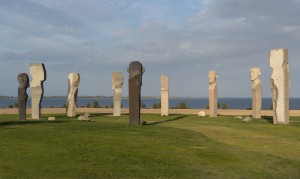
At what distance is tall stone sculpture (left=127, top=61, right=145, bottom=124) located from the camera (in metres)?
21.3

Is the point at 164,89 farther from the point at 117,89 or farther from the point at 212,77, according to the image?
the point at 212,77

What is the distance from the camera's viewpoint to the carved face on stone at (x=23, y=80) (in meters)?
25.7

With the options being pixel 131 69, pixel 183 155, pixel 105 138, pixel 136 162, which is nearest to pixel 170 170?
pixel 136 162

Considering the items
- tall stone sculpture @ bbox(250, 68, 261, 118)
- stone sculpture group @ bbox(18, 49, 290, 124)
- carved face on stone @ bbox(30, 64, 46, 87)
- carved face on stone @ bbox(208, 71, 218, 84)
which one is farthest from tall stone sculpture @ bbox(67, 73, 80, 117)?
tall stone sculpture @ bbox(250, 68, 261, 118)

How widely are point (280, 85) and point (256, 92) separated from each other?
6507mm

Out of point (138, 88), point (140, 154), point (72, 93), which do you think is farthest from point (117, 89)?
point (140, 154)

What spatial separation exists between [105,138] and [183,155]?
12.0ft

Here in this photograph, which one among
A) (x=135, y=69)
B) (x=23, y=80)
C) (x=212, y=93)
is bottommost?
(x=212, y=93)

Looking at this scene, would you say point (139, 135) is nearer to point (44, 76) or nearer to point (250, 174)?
point (250, 174)

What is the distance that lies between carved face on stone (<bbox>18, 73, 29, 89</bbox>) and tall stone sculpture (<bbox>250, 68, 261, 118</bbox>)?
16921 mm

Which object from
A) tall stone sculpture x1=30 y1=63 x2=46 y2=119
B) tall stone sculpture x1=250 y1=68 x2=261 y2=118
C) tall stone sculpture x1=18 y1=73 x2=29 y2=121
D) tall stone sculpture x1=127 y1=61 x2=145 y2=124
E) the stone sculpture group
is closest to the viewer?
tall stone sculpture x1=127 y1=61 x2=145 y2=124

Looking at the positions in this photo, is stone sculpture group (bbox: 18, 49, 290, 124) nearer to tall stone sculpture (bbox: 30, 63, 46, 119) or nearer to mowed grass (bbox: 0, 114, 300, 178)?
tall stone sculpture (bbox: 30, 63, 46, 119)

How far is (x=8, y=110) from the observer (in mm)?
37219

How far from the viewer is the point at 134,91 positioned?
21.5 meters
